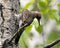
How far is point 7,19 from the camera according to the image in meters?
1.07

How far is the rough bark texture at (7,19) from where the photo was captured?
3.47 ft

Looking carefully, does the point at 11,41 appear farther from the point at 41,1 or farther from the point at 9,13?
the point at 41,1

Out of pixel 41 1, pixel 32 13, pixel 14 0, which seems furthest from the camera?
pixel 41 1

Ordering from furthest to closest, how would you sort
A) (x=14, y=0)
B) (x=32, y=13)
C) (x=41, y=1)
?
(x=41, y=1) < (x=14, y=0) < (x=32, y=13)

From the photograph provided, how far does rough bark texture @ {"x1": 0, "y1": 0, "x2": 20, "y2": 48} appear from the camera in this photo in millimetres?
1059

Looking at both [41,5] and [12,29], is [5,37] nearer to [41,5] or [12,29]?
[12,29]

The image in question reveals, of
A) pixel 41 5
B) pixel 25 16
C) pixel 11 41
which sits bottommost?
pixel 41 5

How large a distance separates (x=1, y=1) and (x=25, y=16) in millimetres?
148

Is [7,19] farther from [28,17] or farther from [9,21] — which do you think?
[28,17]

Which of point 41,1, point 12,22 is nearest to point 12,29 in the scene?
point 12,22

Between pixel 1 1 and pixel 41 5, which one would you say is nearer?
pixel 1 1

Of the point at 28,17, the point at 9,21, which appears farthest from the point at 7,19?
the point at 28,17

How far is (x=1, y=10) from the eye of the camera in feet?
3.53

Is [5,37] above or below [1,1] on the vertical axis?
below
